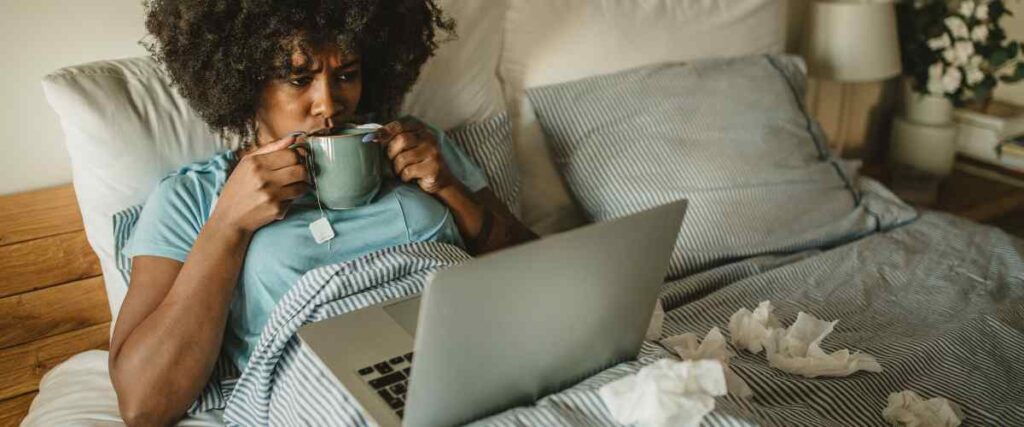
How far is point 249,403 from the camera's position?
3.43 feet

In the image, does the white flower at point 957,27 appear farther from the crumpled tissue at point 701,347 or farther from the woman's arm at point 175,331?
the woman's arm at point 175,331

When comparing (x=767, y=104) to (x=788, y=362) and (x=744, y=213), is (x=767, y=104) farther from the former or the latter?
(x=788, y=362)

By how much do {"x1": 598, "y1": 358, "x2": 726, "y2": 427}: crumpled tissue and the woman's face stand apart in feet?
2.05

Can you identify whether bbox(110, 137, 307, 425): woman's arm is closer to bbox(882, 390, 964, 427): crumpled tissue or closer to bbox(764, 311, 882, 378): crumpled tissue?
bbox(764, 311, 882, 378): crumpled tissue

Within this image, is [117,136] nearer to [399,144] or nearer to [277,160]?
[277,160]

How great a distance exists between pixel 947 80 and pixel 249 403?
78.1 inches

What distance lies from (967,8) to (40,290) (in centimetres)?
225

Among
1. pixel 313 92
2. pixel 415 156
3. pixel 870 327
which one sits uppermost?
pixel 313 92

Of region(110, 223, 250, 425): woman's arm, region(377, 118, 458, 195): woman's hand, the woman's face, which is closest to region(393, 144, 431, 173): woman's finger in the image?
region(377, 118, 458, 195): woman's hand

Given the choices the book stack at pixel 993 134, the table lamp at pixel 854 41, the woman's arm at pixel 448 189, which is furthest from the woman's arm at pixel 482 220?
the book stack at pixel 993 134

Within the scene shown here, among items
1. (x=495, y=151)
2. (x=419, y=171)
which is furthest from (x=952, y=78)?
(x=419, y=171)

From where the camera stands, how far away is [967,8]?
86.4 inches

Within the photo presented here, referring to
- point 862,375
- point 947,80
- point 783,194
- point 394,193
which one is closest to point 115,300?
point 394,193

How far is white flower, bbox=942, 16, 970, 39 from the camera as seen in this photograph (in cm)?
218
